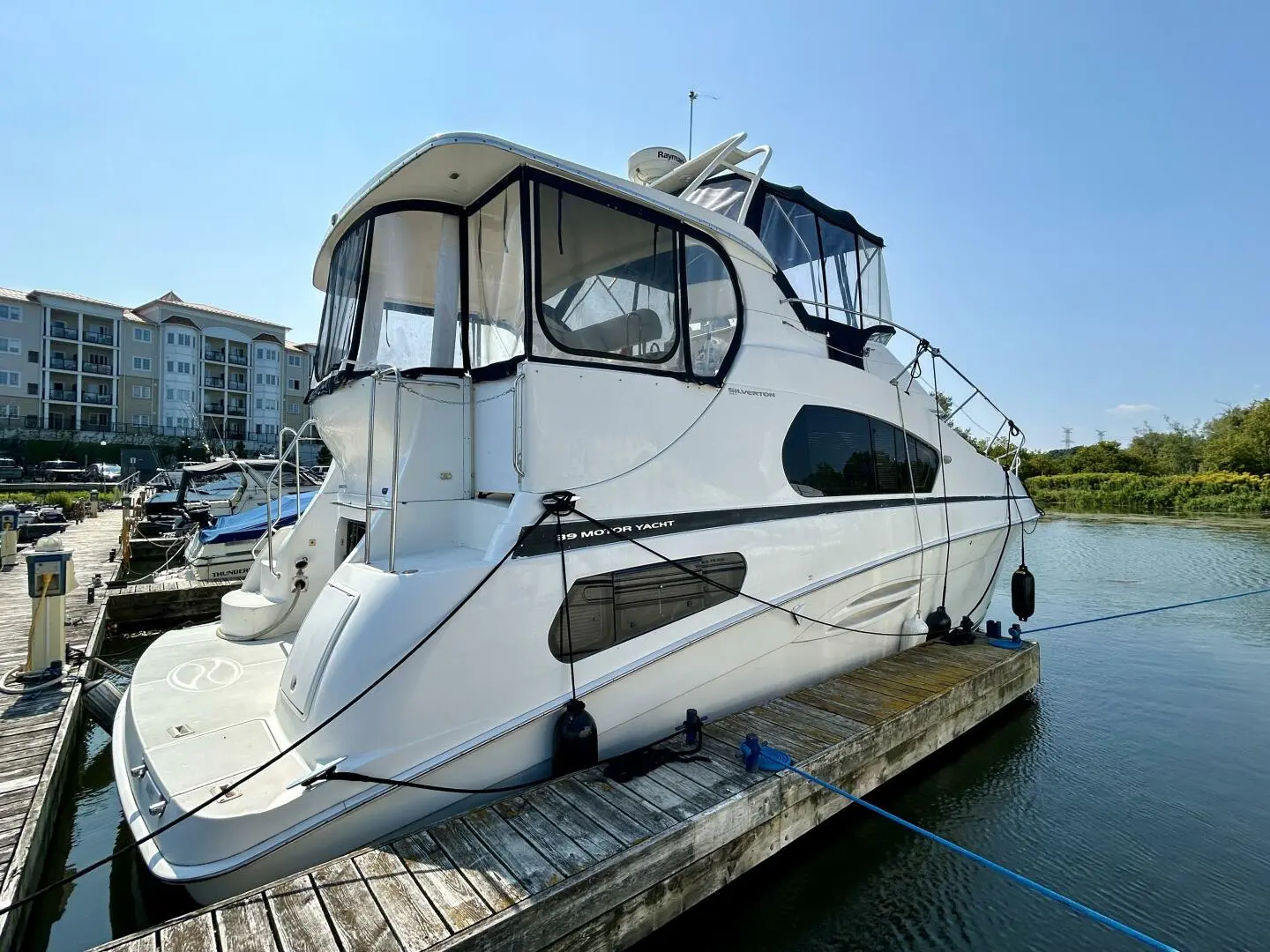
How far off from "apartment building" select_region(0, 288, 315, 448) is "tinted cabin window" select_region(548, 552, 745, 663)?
48301 mm

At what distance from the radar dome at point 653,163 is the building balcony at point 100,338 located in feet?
190

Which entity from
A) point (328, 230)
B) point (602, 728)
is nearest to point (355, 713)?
point (602, 728)

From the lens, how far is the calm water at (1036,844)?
3.58 metres

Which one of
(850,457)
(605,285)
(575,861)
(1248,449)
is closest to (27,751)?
(575,861)

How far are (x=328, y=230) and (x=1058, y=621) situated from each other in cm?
1142

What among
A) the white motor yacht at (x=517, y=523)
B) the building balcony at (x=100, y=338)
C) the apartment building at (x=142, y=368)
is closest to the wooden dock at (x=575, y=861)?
the white motor yacht at (x=517, y=523)

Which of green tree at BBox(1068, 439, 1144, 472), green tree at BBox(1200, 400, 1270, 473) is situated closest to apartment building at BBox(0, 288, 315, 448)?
green tree at BBox(1068, 439, 1144, 472)

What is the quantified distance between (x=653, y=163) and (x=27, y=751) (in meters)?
6.42

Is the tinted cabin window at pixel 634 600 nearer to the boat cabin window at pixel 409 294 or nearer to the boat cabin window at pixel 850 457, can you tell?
the boat cabin window at pixel 850 457

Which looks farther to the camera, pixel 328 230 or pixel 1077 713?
pixel 1077 713

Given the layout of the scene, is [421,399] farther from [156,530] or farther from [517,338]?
[156,530]

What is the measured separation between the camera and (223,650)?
4.79 meters

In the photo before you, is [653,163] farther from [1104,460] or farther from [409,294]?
[1104,460]

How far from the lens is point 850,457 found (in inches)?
211
